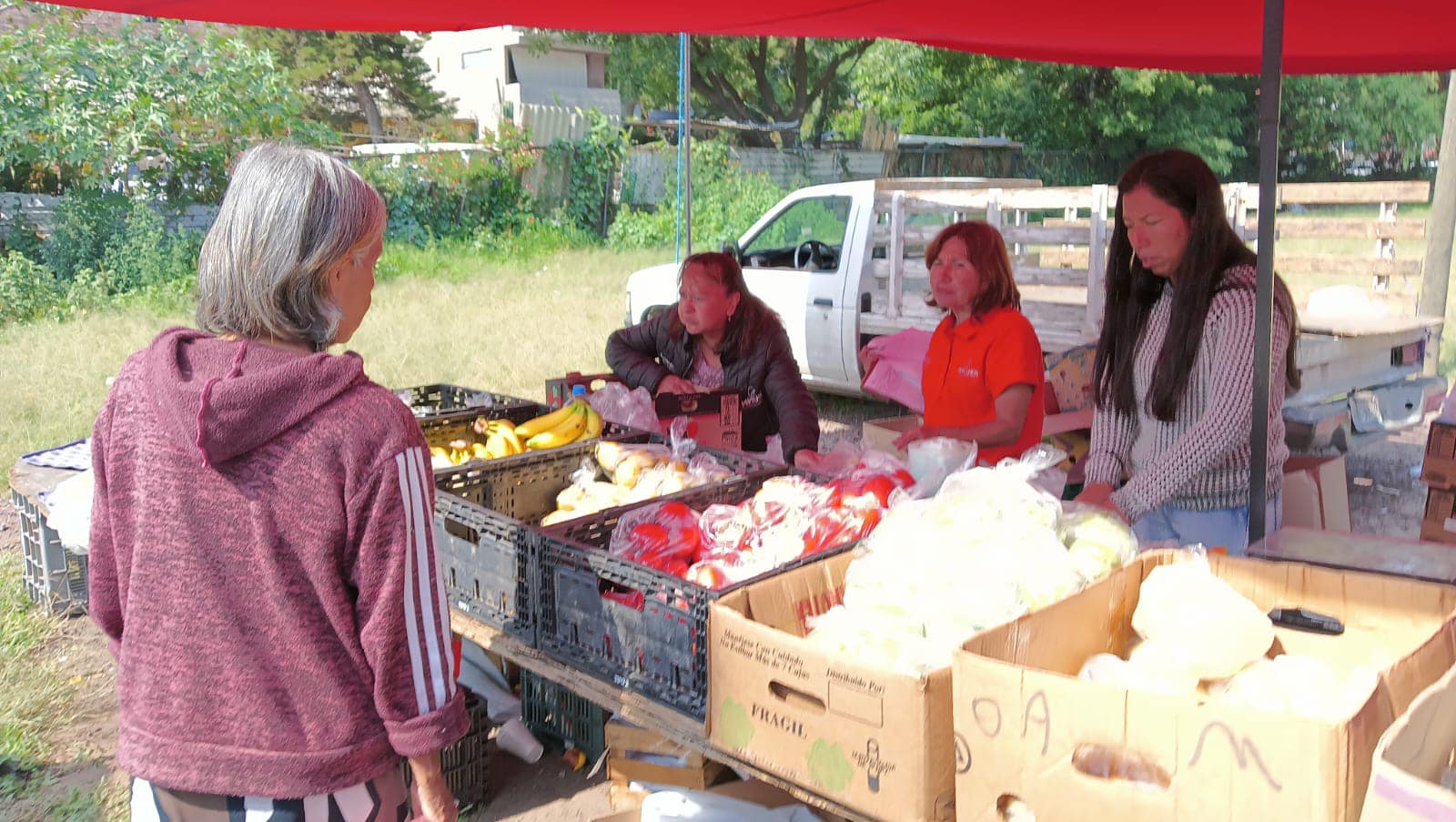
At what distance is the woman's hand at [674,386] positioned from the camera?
4.57m

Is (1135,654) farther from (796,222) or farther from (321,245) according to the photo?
(796,222)

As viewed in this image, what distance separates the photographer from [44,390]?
9.50m

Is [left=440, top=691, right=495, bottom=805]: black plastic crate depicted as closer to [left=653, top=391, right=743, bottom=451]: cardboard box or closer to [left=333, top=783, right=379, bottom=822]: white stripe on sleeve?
Answer: [left=653, top=391, right=743, bottom=451]: cardboard box

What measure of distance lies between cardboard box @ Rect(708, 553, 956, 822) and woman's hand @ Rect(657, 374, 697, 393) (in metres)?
2.42

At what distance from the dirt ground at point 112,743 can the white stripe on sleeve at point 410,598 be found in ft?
6.47

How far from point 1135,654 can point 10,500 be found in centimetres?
771

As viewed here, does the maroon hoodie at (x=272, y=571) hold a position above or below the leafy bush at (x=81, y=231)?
below

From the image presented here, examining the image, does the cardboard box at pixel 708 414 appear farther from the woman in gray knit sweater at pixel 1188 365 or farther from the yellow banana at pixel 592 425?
the woman in gray knit sweater at pixel 1188 365

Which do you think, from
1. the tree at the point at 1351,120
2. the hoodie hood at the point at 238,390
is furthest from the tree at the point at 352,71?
the hoodie hood at the point at 238,390

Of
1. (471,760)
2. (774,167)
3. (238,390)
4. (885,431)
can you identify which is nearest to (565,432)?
(471,760)

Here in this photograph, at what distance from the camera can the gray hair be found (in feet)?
5.36

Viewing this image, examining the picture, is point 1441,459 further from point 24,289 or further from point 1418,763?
point 24,289

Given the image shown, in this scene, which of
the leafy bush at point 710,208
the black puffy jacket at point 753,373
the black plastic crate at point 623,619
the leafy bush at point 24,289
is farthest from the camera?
the leafy bush at point 710,208

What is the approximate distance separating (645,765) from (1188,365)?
6.19ft
